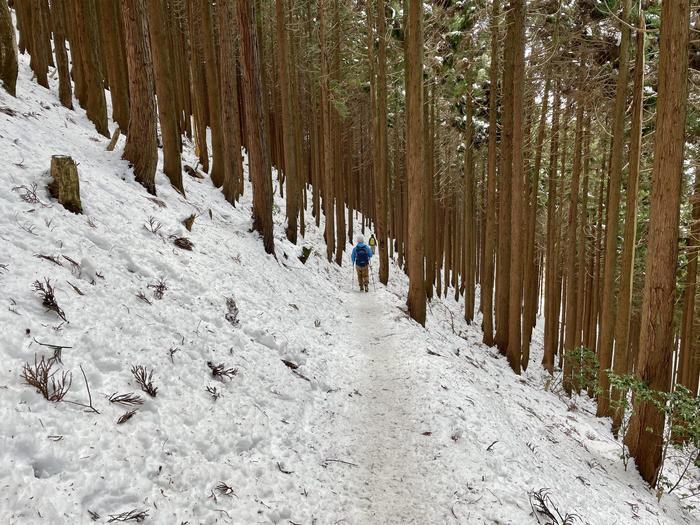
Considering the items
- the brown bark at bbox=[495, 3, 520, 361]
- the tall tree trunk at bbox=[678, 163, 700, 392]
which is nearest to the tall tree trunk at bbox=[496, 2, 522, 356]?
the brown bark at bbox=[495, 3, 520, 361]

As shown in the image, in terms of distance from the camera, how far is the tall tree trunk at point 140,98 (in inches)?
282

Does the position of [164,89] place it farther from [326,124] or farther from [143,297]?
[326,124]

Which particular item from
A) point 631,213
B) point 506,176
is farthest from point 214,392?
point 506,176

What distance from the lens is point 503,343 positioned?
11.5 m

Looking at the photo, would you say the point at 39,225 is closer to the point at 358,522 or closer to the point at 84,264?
the point at 84,264

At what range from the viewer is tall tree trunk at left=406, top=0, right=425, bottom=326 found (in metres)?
8.54

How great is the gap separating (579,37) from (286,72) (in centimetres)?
848

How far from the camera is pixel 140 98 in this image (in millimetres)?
7379

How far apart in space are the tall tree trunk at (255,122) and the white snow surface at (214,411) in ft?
8.14

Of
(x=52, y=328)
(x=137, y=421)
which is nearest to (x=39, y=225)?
(x=52, y=328)

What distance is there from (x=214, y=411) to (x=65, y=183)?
11.8 ft

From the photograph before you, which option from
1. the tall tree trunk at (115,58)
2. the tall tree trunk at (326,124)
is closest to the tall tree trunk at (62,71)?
the tall tree trunk at (115,58)

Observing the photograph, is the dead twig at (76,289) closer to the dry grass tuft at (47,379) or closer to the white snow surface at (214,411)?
the white snow surface at (214,411)

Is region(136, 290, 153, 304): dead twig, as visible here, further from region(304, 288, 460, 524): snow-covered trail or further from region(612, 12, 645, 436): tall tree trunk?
region(612, 12, 645, 436): tall tree trunk
